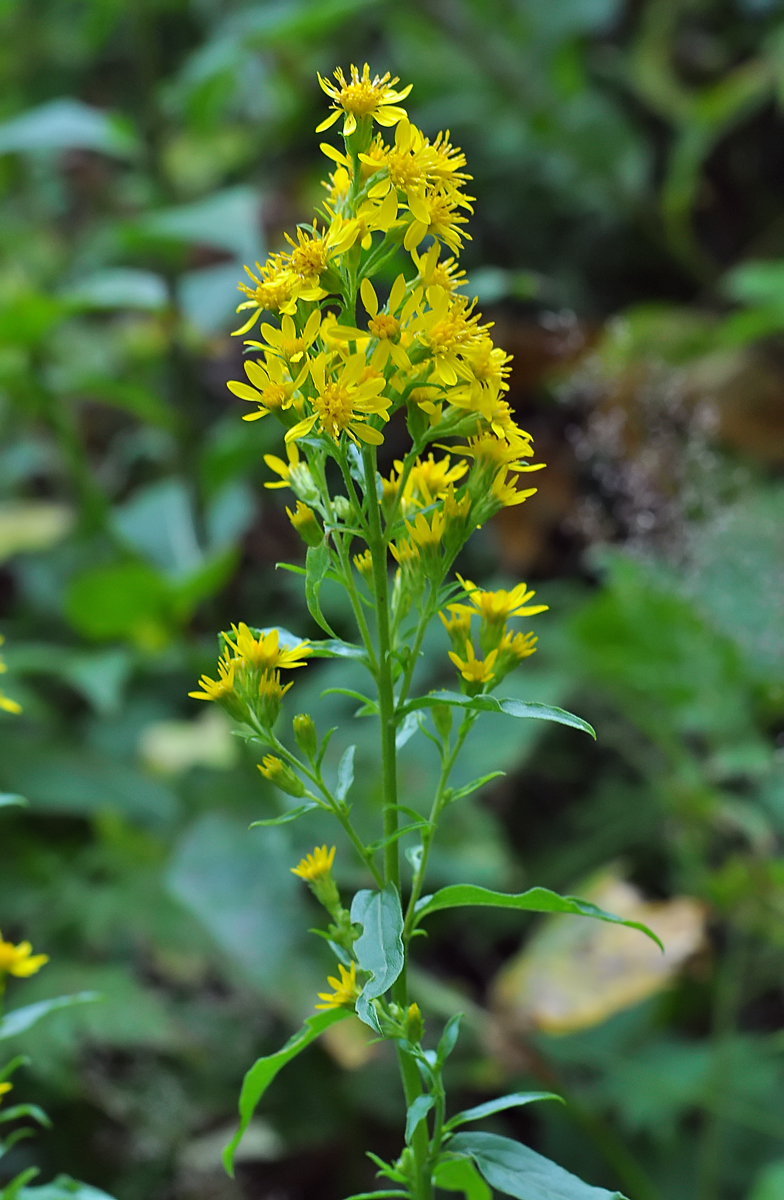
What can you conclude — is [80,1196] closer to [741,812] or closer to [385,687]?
[385,687]

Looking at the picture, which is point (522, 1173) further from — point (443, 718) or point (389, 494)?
point (389, 494)

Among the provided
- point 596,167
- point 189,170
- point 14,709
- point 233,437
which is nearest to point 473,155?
point 596,167

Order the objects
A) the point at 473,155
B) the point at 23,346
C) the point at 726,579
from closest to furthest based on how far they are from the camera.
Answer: the point at 23,346 < the point at 726,579 < the point at 473,155

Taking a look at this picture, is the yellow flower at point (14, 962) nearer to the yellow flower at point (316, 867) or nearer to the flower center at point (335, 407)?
the yellow flower at point (316, 867)

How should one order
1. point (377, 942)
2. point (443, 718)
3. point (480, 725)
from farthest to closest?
1. point (480, 725)
2. point (443, 718)
3. point (377, 942)

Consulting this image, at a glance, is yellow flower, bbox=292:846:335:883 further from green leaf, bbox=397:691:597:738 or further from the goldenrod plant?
green leaf, bbox=397:691:597:738

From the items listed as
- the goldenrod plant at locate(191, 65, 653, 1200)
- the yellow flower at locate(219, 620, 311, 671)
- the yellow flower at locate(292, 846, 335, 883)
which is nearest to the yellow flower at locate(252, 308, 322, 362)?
the goldenrod plant at locate(191, 65, 653, 1200)

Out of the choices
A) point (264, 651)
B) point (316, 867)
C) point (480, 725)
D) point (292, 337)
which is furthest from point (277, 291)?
point (480, 725)
